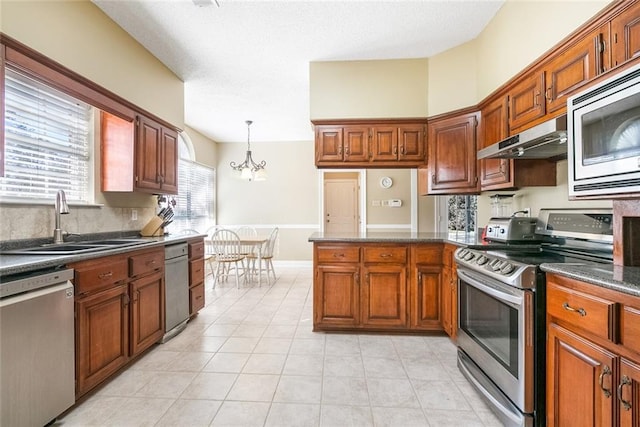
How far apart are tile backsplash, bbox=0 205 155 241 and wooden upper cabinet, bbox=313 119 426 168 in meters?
2.08

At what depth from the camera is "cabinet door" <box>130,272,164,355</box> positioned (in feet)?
7.31

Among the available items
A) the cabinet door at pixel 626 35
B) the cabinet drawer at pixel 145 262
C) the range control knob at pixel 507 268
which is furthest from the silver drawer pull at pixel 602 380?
the cabinet drawer at pixel 145 262

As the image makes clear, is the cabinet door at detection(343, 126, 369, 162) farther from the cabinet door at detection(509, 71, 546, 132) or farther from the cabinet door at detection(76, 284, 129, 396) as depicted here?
the cabinet door at detection(76, 284, 129, 396)

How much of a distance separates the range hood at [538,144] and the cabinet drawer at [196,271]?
2941 mm

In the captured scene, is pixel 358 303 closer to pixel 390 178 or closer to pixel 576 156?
pixel 576 156

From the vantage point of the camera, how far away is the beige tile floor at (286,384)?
66.0 inches

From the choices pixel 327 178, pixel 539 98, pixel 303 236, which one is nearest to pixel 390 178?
pixel 327 178

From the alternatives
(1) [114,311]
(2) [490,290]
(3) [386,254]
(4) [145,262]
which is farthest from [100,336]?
(2) [490,290]

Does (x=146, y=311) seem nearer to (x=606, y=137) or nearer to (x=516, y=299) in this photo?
(x=516, y=299)

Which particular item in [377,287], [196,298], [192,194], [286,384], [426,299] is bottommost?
[286,384]

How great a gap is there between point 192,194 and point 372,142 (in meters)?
3.79

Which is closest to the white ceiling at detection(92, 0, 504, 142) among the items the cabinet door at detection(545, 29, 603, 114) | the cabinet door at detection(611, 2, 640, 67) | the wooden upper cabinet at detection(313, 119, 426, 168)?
the wooden upper cabinet at detection(313, 119, 426, 168)

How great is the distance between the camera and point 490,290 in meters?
1.73

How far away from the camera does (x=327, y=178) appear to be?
6301mm
